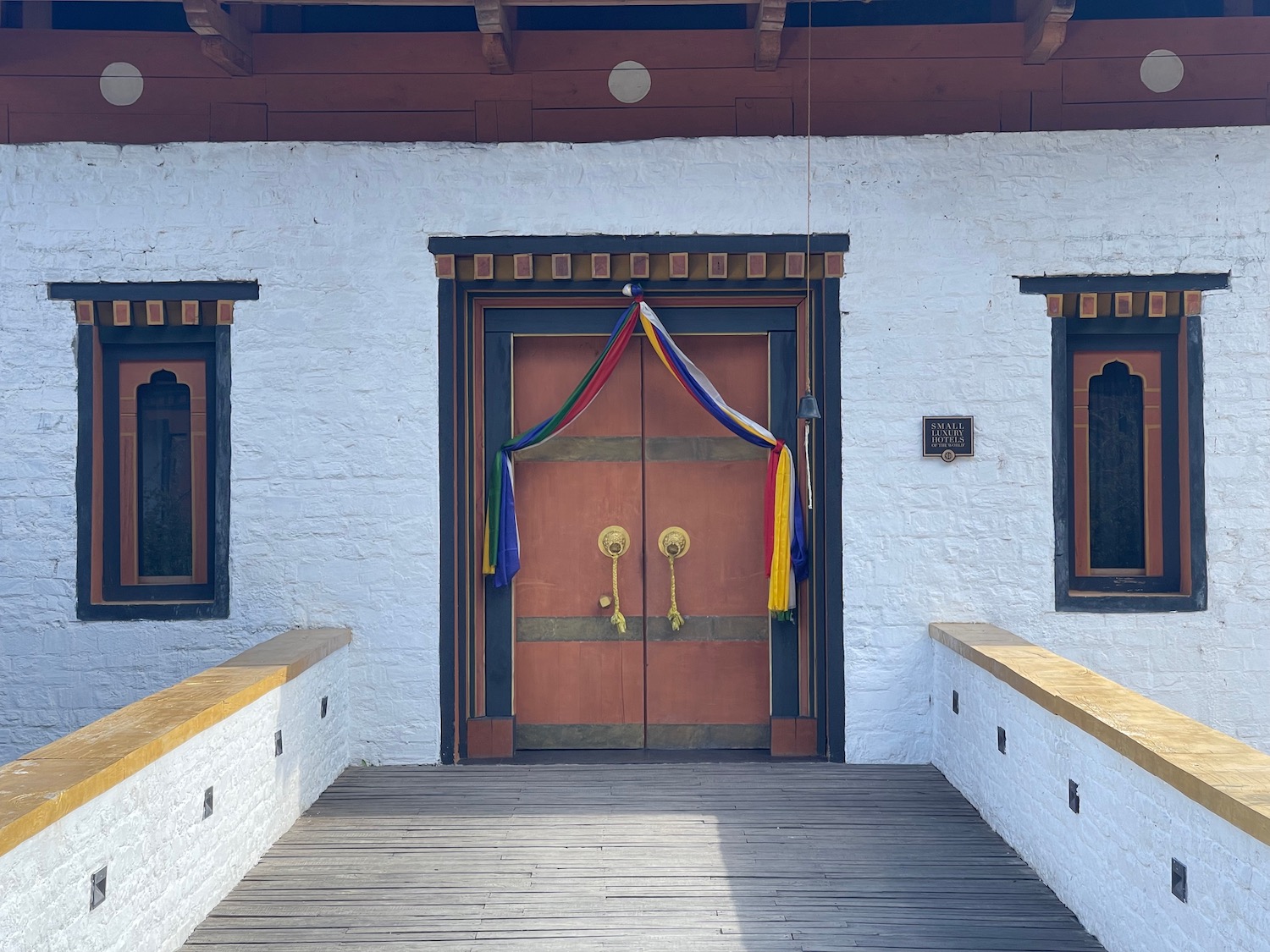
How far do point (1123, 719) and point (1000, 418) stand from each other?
2.74 m

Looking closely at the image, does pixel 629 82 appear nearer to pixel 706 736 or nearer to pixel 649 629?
pixel 649 629

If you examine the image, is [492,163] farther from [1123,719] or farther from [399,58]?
[1123,719]

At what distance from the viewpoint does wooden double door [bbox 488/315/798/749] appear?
693 centimetres

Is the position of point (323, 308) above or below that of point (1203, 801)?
above

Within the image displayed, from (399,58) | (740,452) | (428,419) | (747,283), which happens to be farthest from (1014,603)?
(399,58)

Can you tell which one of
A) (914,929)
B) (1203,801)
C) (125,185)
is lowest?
(914,929)

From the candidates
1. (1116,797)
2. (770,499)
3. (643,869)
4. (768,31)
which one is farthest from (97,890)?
(768,31)

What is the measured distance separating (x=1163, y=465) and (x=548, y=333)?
144 inches

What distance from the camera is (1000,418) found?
664 centimetres

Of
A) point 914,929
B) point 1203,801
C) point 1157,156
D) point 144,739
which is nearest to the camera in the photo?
point 1203,801

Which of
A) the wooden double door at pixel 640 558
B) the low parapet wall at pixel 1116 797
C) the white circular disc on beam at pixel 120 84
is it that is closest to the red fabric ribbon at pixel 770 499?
the wooden double door at pixel 640 558

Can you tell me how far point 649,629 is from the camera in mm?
6949

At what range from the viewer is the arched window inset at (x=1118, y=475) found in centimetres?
678

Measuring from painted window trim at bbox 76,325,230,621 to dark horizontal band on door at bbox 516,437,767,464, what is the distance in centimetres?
179
